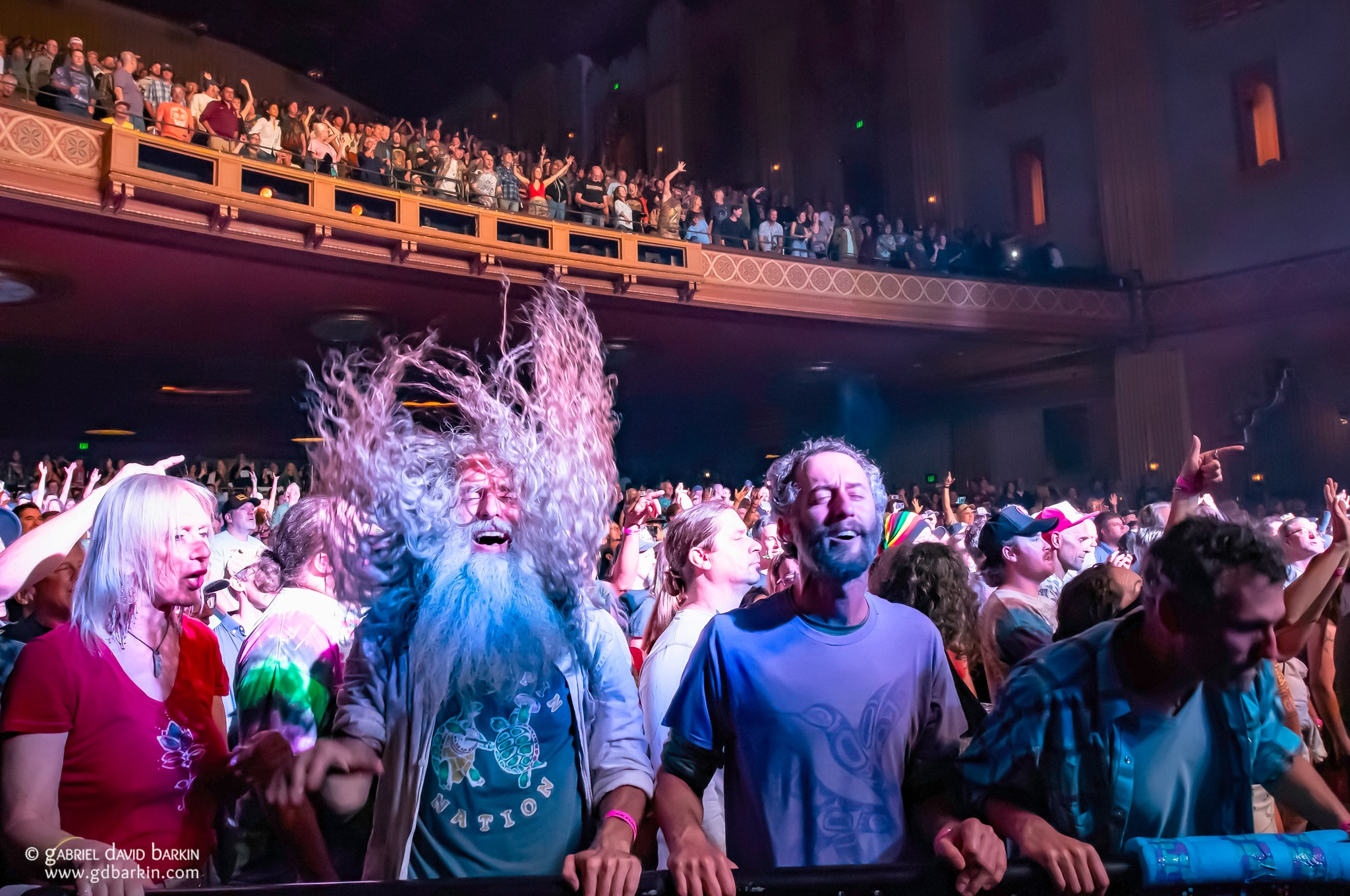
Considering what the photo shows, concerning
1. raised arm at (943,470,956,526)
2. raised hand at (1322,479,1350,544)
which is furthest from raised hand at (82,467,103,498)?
raised arm at (943,470,956,526)

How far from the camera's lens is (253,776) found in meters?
1.68

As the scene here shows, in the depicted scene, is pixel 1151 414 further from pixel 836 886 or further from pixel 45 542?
pixel 45 542

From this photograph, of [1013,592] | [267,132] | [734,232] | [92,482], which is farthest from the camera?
[734,232]

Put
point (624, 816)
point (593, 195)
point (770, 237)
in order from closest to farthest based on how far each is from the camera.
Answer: point (624, 816)
point (593, 195)
point (770, 237)

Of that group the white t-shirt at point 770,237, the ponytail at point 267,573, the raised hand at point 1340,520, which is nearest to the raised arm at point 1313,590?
the raised hand at point 1340,520

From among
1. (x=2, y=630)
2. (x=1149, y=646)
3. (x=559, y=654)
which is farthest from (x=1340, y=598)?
(x=2, y=630)

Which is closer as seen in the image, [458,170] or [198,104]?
[198,104]

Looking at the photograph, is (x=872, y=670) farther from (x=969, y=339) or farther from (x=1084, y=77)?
(x=1084, y=77)

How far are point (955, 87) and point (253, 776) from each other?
58.9 ft

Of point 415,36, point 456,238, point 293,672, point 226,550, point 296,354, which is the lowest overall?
point 293,672

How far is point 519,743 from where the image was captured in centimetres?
165

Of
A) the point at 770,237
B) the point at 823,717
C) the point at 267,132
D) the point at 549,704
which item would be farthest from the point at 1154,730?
the point at 770,237

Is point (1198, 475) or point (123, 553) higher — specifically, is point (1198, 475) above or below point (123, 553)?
above

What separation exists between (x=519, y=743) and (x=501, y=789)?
0.27 feet
